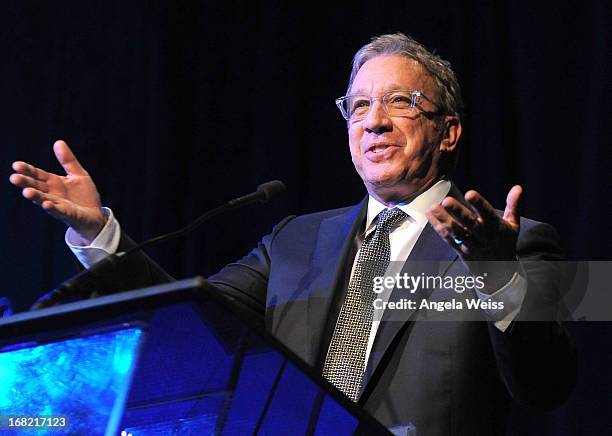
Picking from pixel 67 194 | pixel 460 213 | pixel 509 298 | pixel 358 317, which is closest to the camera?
pixel 460 213

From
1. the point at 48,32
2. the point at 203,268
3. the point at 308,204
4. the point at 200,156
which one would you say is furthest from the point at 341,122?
the point at 48,32

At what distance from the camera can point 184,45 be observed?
10.6 feet

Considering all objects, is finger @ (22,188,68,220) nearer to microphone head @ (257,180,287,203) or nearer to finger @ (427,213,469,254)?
microphone head @ (257,180,287,203)

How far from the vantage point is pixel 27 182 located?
4.91ft

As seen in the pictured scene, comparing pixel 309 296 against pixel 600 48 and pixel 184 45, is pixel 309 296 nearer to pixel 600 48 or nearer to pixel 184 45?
pixel 600 48

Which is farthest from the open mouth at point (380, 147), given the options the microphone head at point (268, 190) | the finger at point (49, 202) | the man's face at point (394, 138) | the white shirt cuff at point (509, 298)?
the finger at point (49, 202)

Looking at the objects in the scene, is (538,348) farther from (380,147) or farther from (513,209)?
(380,147)

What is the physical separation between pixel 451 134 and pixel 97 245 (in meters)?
1.00

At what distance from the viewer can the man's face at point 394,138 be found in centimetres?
205

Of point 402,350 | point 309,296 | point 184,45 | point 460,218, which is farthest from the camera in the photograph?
point 184,45

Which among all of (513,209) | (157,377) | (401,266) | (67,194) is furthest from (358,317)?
(157,377)

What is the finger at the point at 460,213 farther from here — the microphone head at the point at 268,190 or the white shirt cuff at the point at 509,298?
the microphone head at the point at 268,190

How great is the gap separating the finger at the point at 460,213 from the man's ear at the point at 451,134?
893mm

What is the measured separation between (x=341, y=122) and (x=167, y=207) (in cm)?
69
